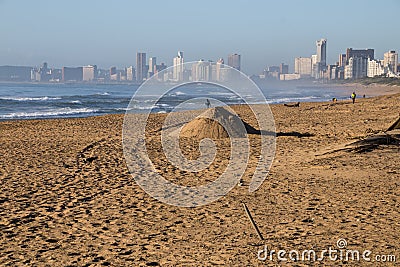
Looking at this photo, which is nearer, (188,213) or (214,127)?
(188,213)

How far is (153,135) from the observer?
16.7 m

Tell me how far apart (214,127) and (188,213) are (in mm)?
8019

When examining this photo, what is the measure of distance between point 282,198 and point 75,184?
148 inches

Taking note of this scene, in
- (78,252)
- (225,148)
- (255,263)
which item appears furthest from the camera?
(225,148)

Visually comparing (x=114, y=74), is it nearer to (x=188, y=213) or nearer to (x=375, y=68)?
(x=375, y=68)

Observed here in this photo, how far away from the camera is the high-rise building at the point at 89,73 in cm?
16961

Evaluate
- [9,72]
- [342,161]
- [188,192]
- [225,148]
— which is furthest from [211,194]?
[9,72]

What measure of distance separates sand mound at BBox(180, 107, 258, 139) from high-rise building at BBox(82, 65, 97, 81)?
158 metres

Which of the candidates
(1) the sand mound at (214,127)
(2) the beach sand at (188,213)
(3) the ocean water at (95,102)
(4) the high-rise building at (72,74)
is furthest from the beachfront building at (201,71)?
(4) the high-rise building at (72,74)

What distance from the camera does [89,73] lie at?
171 metres

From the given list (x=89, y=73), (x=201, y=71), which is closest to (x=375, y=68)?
(x=89, y=73)

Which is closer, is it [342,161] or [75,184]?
[75,184]

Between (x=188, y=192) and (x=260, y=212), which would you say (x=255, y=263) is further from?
(x=188, y=192)

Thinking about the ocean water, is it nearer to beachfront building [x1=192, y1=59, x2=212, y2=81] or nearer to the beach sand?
beachfront building [x1=192, y1=59, x2=212, y2=81]
